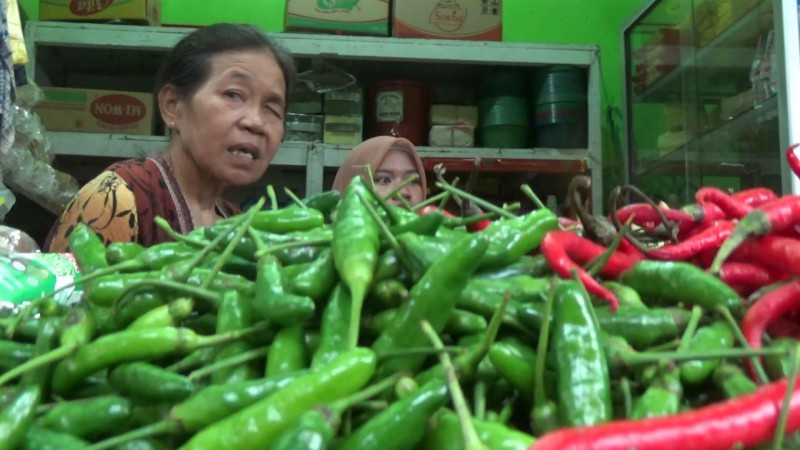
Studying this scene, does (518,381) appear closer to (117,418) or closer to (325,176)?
(117,418)

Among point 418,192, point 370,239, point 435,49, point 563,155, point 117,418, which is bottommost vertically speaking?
point 117,418

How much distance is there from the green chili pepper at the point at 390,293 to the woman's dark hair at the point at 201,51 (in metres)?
1.59

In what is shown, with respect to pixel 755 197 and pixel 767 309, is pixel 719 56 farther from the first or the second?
pixel 767 309

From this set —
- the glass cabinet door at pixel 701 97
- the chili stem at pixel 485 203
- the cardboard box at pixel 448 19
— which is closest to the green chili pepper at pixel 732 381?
the chili stem at pixel 485 203

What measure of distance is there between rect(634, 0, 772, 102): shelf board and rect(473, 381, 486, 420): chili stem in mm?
2530

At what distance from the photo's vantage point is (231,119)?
2098 millimetres

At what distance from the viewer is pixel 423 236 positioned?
2.49ft

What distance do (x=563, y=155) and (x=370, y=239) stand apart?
283 cm

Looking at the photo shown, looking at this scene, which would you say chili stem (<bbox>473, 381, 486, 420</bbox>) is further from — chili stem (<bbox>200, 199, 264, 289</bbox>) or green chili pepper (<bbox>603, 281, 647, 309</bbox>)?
chili stem (<bbox>200, 199, 264, 289</bbox>)

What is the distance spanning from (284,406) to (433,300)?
0.50 feet

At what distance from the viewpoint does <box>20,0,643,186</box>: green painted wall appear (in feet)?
13.4

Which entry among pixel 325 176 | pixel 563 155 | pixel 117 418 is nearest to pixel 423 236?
pixel 117 418

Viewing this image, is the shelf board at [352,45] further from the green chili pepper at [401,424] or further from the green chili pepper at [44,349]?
the green chili pepper at [401,424]

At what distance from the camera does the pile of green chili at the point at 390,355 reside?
0.53 m
